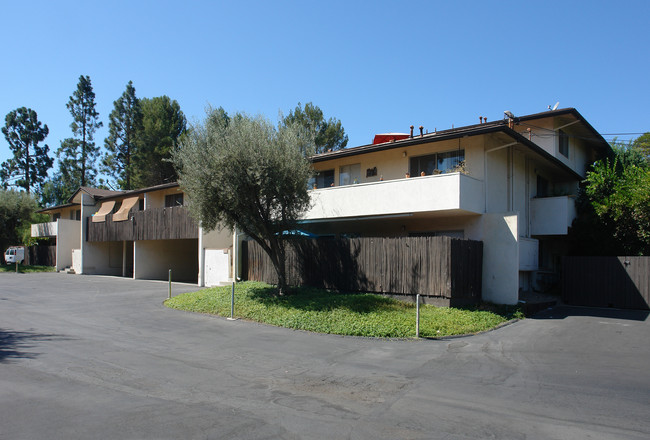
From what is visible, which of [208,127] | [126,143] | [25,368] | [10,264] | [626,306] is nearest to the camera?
[25,368]

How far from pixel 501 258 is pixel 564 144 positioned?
35.1 feet

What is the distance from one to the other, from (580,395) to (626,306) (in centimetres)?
1184

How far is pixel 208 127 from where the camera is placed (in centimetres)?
1516

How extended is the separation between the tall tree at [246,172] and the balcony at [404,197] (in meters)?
2.13

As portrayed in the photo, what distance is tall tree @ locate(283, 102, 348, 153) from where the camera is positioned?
36469 millimetres

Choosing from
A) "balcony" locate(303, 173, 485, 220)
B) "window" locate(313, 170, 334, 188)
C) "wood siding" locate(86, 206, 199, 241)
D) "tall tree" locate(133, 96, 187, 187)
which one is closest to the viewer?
"balcony" locate(303, 173, 485, 220)

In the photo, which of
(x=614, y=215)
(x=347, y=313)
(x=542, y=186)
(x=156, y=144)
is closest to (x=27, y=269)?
(x=156, y=144)

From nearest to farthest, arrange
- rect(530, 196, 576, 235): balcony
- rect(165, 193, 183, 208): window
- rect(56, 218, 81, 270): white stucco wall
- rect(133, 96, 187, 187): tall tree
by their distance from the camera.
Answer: rect(530, 196, 576, 235): balcony < rect(165, 193, 183, 208): window < rect(56, 218, 81, 270): white stucco wall < rect(133, 96, 187, 187): tall tree

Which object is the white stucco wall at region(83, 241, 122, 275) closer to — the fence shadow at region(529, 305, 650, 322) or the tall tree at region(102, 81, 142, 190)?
the tall tree at region(102, 81, 142, 190)

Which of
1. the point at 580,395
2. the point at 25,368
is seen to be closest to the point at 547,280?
the point at 580,395

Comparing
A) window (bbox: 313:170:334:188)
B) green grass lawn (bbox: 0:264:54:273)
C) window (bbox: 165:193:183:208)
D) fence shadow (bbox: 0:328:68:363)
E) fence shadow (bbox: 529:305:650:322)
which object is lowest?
green grass lawn (bbox: 0:264:54:273)

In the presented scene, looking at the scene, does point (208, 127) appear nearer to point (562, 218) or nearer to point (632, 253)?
point (562, 218)

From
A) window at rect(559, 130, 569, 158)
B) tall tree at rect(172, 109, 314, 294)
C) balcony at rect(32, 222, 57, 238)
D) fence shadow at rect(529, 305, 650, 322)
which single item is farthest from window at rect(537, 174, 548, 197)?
balcony at rect(32, 222, 57, 238)

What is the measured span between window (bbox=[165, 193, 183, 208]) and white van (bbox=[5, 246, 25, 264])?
20.5 m
